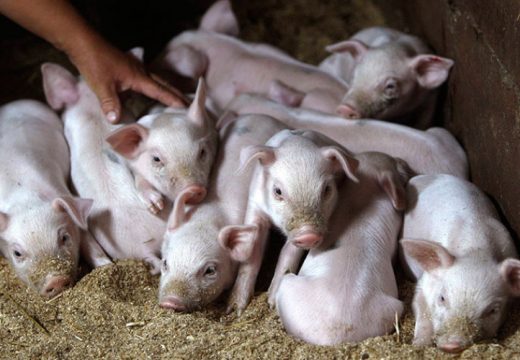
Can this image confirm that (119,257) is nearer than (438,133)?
Yes

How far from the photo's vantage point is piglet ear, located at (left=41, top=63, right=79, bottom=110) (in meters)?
4.22

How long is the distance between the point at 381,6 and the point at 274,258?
107 inches

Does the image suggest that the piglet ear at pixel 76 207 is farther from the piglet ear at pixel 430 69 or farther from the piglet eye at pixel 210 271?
the piglet ear at pixel 430 69

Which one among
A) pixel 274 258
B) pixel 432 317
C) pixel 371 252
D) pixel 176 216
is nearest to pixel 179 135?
pixel 176 216

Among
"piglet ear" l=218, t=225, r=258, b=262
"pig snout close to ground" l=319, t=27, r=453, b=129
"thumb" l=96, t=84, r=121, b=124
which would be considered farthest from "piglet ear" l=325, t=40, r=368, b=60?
"piglet ear" l=218, t=225, r=258, b=262

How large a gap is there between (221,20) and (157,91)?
1.32m

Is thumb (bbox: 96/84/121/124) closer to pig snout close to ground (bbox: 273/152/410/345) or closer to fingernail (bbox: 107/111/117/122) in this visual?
fingernail (bbox: 107/111/117/122)

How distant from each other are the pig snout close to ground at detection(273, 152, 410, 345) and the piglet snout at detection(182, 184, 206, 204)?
0.58m

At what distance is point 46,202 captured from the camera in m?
3.64

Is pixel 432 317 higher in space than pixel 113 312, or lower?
higher

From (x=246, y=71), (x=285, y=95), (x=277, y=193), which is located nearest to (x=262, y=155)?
(x=277, y=193)

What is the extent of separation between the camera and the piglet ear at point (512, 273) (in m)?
2.86

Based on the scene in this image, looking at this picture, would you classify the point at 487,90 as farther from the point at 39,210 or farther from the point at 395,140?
the point at 39,210

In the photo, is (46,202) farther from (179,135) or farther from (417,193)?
(417,193)
